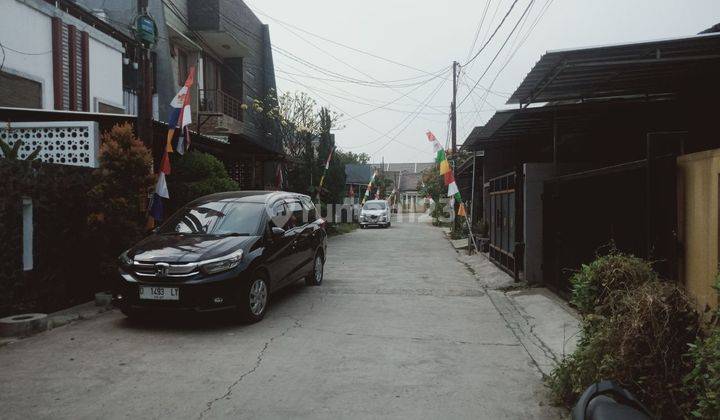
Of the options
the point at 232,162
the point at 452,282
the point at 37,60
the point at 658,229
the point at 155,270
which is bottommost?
the point at 452,282

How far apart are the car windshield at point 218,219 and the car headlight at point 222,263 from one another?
28.5 inches

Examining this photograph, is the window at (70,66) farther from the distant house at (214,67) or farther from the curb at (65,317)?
the curb at (65,317)

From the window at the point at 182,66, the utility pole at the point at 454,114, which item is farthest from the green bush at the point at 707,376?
the utility pole at the point at 454,114

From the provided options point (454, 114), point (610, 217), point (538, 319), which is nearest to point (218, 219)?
point (538, 319)

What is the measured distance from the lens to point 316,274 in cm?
997

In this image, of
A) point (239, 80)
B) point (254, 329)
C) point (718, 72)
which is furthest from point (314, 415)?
point (239, 80)

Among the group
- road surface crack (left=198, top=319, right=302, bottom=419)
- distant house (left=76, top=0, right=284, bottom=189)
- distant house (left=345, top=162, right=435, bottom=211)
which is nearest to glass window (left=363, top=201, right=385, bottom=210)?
distant house (left=345, top=162, right=435, bottom=211)

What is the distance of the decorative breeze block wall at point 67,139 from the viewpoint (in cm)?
850

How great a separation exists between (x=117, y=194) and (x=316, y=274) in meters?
3.91

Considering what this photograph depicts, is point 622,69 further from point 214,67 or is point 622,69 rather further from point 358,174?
point 358,174

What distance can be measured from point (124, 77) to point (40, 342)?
11885 millimetres

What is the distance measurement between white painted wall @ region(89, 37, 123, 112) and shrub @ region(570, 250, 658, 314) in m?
12.9

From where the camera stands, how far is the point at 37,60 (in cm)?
1133

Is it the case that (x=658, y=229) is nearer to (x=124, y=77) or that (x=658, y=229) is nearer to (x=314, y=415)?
(x=314, y=415)
